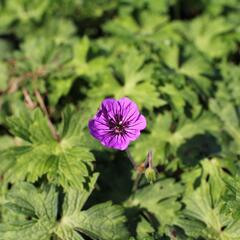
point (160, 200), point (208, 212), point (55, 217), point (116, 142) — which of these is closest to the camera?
point (116, 142)

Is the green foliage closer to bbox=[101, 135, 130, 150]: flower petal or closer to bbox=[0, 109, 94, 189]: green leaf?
bbox=[0, 109, 94, 189]: green leaf

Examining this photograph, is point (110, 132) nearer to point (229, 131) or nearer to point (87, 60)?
point (229, 131)

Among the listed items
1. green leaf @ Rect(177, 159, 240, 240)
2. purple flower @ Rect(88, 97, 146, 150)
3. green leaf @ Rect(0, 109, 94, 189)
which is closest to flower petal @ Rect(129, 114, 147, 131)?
purple flower @ Rect(88, 97, 146, 150)

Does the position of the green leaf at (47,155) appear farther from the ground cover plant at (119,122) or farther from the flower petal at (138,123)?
the flower petal at (138,123)

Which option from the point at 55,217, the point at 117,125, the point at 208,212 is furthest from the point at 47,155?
the point at 208,212

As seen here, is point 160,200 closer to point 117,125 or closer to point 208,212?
point 208,212

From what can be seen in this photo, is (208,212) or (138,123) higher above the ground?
(138,123)

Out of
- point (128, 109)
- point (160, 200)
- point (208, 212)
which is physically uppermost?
point (128, 109)

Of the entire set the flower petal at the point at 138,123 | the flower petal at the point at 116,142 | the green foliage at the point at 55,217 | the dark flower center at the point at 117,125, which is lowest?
the green foliage at the point at 55,217

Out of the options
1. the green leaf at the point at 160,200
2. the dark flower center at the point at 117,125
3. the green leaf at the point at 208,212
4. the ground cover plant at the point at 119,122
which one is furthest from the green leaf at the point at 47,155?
the green leaf at the point at 208,212
